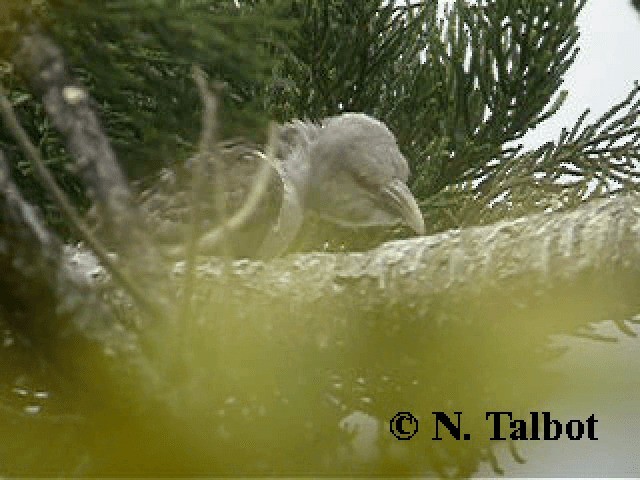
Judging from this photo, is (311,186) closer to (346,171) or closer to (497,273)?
(346,171)

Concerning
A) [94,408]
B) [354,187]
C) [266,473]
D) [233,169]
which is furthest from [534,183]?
[94,408]

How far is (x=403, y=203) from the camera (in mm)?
3645

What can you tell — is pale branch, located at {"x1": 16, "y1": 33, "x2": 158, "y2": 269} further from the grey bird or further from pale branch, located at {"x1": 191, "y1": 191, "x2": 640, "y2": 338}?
the grey bird

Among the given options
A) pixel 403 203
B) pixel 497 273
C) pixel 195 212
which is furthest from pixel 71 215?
pixel 403 203

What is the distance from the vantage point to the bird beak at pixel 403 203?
3562 mm

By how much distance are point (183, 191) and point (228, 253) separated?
1769mm

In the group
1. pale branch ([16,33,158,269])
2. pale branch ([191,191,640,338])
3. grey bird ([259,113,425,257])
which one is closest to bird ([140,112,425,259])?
grey bird ([259,113,425,257])

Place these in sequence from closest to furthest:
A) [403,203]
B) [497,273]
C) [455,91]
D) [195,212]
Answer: [195,212] → [497,273] → [403,203] → [455,91]

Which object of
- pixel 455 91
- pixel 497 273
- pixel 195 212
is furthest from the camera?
pixel 455 91

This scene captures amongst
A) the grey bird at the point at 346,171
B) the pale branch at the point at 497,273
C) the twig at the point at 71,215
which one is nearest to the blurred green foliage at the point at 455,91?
the grey bird at the point at 346,171

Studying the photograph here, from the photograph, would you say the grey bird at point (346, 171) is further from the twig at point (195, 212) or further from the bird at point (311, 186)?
the twig at point (195, 212)

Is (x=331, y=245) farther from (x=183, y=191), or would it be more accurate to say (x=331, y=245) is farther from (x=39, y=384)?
(x=39, y=384)

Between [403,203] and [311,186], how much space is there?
361 mm

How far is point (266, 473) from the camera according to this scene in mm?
2125
